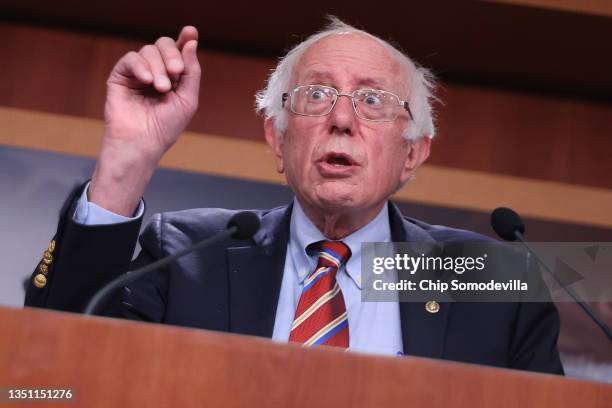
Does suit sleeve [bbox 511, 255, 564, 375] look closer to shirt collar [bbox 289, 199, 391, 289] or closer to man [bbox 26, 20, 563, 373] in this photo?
man [bbox 26, 20, 563, 373]

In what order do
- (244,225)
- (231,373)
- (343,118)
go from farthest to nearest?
1. (343,118)
2. (244,225)
3. (231,373)

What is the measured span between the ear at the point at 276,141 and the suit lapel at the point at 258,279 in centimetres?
14

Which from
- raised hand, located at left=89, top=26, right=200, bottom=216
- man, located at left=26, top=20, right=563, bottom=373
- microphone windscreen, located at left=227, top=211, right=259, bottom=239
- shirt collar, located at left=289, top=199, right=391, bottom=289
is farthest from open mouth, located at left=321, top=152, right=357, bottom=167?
microphone windscreen, located at left=227, top=211, right=259, bottom=239

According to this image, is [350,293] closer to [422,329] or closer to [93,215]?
[422,329]

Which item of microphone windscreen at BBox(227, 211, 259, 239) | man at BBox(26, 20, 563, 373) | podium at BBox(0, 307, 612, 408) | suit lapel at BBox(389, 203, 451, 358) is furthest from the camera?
suit lapel at BBox(389, 203, 451, 358)

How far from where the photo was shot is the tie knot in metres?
1.81

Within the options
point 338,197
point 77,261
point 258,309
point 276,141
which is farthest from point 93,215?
point 276,141

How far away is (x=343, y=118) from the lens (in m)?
1.87

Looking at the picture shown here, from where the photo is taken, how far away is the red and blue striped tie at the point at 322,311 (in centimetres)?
168

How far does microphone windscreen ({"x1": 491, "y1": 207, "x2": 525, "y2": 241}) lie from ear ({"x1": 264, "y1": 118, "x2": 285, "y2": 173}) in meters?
0.54

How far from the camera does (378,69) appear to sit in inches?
77.6

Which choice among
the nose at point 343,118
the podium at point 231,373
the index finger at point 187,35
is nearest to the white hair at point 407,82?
the nose at point 343,118

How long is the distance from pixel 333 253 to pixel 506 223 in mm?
378

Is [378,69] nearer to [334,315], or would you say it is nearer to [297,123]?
[297,123]
